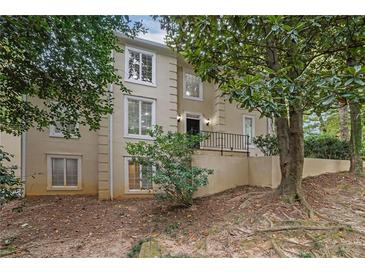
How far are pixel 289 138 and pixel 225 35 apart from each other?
79.2 inches

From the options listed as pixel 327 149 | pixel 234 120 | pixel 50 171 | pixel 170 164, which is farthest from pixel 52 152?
pixel 327 149

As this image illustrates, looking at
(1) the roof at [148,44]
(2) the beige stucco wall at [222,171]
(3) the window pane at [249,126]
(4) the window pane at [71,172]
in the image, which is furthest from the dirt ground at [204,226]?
(1) the roof at [148,44]

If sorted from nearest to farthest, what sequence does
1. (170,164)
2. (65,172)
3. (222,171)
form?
1. (170,164)
2. (222,171)
3. (65,172)

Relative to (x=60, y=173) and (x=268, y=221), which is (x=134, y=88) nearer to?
(x=60, y=173)

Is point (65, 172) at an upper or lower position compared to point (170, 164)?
lower

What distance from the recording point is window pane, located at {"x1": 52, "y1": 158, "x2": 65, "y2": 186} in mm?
5801

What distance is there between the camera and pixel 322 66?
3467 millimetres

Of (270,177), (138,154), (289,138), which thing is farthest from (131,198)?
(289,138)

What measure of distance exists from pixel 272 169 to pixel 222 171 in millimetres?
1021

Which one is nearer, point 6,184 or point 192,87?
point 6,184

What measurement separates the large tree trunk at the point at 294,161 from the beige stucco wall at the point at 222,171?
143cm

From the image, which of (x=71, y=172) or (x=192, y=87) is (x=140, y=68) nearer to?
(x=192, y=87)

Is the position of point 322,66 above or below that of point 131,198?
above

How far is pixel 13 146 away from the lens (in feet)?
16.9
